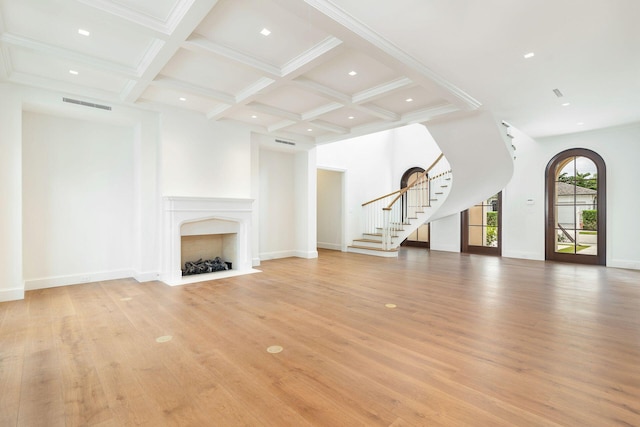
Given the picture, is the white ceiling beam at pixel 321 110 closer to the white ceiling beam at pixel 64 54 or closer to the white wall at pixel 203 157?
the white wall at pixel 203 157

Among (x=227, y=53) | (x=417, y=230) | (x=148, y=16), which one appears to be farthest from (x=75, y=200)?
(x=417, y=230)

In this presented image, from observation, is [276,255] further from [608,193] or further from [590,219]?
[608,193]

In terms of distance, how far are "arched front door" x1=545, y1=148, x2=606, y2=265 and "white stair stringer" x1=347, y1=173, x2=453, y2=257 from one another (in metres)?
2.51

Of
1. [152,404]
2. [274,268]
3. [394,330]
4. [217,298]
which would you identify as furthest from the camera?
[274,268]

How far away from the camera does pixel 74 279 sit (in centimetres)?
510

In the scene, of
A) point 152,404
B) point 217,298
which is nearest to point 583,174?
point 217,298

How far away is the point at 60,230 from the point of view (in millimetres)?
5004

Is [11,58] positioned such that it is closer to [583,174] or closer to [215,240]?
[215,240]

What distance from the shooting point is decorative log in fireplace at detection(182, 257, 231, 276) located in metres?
5.84

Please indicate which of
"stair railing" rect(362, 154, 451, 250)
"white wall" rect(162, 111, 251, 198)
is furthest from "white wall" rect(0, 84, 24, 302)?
"stair railing" rect(362, 154, 451, 250)

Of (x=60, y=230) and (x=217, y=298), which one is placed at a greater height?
(x=60, y=230)

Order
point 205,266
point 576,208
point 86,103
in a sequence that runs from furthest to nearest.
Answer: point 576,208 < point 205,266 < point 86,103

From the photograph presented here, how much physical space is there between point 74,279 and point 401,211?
821 cm

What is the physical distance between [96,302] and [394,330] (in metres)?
3.92
